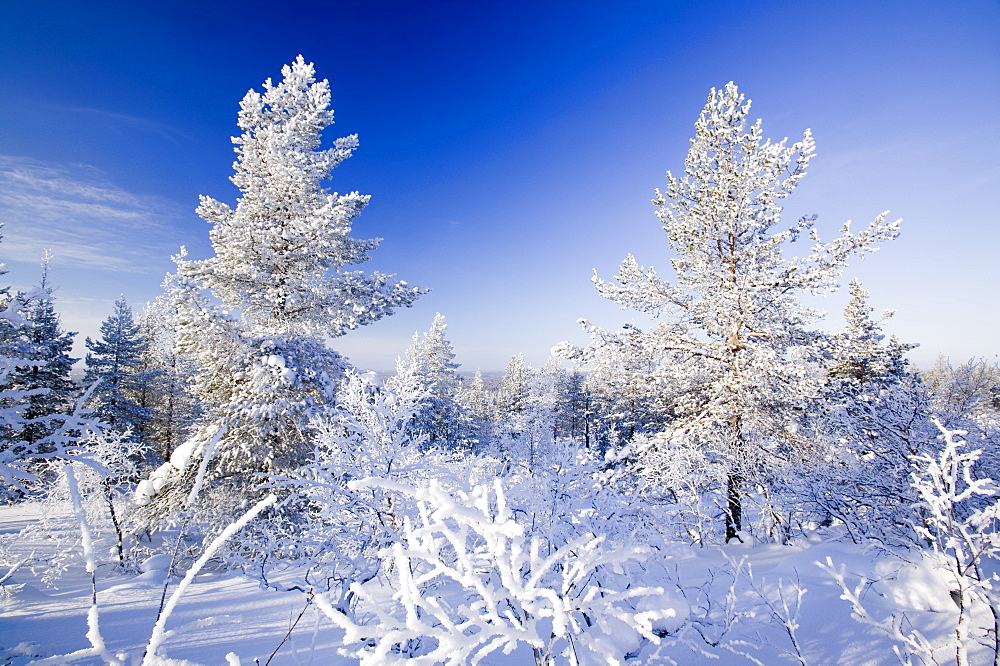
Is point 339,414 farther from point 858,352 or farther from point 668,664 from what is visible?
→ point 858,352

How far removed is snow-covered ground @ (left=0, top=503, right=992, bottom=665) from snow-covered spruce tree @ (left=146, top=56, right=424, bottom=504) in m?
3.55

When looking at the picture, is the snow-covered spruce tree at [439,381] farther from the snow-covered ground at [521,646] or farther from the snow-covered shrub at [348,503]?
the snow-covered ground at [521,646]

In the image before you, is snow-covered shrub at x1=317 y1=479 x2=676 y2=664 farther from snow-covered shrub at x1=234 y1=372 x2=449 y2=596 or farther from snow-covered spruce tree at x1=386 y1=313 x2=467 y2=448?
snow-covered spruce tree at x1=386 y1=313 x2=467 y2=448

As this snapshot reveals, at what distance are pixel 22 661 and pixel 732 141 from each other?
45.1 feet

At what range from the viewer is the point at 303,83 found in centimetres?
991

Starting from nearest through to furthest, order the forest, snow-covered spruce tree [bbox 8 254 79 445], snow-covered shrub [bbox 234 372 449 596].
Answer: the forest → snow-covered shrub [bbox 234 372 449 596] → snow-covered spruce tree [bbox 8 254 79 445]

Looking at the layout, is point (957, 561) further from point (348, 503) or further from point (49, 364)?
point (49, 364)

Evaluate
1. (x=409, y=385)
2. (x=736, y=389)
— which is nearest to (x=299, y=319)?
(x=409, y=385)

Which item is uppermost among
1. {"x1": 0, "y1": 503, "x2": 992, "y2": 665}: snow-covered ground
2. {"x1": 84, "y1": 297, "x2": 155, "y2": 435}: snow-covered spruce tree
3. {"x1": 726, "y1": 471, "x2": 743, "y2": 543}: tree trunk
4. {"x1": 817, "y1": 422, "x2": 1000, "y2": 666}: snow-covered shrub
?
{"x1": 84, "y1": 297, "x2": 155, "y2": 435}: snow-covered spruce tree

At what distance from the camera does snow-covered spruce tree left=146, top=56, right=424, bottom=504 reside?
8398mm

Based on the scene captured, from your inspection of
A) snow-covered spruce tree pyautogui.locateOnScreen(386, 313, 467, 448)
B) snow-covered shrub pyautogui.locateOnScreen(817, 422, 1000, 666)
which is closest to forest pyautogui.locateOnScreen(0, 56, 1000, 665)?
snow-covered shrub pyautogui.locateOnScreen(817, 422, 1000, 666)

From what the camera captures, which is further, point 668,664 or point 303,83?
point 303,83

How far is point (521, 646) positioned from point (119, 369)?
24.2 meters

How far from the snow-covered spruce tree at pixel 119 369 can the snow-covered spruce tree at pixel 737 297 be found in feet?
70.6
